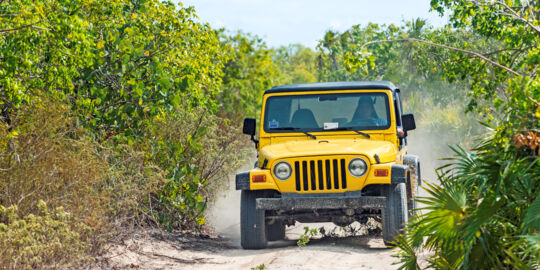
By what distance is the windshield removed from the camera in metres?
10.3

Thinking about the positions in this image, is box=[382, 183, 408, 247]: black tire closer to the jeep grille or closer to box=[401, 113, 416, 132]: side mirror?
the jeep grille

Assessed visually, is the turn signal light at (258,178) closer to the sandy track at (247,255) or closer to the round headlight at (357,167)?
the sandy track at (247,255)

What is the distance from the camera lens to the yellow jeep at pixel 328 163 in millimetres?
9094

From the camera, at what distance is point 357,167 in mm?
9133

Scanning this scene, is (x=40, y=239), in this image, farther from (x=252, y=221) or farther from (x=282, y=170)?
(x=282, y=170)

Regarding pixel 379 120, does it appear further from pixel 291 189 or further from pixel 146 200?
pixel 146 200

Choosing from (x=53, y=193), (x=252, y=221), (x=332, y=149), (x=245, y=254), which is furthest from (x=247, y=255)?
(x=53, y=193)

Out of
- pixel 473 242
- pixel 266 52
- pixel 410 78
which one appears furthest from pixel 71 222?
pixel 410 78

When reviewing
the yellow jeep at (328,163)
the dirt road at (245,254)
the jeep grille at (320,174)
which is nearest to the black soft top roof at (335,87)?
the yellow jeep at (328,163)

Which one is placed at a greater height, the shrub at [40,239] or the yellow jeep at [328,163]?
the yellow jeep at [328,163]

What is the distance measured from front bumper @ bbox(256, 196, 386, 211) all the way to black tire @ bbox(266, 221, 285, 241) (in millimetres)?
1495

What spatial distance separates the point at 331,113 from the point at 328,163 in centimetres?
142

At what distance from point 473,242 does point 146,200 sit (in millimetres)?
5900

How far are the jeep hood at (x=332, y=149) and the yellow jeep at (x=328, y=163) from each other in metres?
0.01
